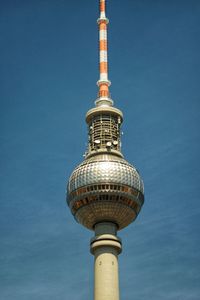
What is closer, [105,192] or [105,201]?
[105,192]

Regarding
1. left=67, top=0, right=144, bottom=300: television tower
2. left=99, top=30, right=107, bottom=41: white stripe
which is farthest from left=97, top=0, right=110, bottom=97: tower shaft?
left=67, top=0, right=144, bottom=300: television tower

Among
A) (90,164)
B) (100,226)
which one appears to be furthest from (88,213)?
(90,164)

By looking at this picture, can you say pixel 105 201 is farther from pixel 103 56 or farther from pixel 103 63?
pixel 103 56

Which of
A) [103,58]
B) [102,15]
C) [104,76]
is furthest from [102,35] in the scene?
[104,76]

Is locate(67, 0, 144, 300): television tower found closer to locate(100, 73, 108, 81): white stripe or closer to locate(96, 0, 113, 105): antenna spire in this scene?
locate(96, 0, 113, 105): antenna spire

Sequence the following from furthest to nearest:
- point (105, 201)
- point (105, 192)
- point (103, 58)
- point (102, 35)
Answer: point (102, 35) → point (103, 58) → point (105, 201) → point (105, 192)

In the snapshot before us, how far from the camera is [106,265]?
12450cm

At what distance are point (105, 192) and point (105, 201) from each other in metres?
2.29

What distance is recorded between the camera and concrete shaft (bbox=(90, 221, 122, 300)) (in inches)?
4779

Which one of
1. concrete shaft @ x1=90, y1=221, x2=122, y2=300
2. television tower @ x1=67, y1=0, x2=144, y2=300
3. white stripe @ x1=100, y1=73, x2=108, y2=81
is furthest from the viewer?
white stripe @ x1=100, y1=73, x2=108, y2=81

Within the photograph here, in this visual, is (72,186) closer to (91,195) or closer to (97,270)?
(91,195)

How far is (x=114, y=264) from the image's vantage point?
126 meters

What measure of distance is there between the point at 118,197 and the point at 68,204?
14503 mm

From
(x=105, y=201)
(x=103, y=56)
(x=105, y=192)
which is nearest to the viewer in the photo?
(x=105, y=192)
